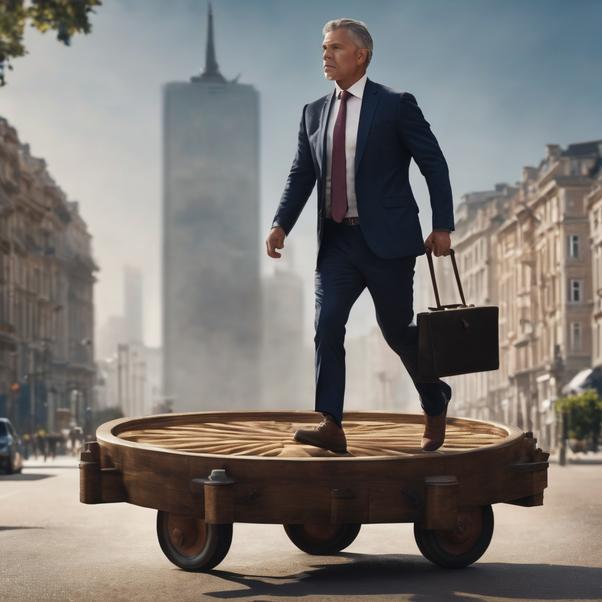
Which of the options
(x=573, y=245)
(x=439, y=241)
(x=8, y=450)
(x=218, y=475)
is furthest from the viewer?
(x=573, y=245)

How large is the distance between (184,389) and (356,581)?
175319 mm

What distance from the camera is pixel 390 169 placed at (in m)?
6.95

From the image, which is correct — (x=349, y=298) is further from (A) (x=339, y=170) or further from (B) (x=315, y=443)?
(B) (x=315, y=443)

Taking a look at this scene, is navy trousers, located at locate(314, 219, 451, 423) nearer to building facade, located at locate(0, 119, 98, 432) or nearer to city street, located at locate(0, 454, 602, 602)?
city street, located at locate(0, 454, 602, 602)

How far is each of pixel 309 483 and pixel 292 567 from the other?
1342mm

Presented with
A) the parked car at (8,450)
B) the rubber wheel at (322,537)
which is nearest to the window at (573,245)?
the parked car at (8,450)

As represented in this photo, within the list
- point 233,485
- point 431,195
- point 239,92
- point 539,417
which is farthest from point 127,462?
point 239,92

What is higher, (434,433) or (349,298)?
(349,298)

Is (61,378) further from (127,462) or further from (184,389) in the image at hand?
(127,462)

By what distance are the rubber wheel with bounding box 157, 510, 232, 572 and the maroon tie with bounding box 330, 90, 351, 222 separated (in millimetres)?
1540

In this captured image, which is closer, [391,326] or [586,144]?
[391,326]

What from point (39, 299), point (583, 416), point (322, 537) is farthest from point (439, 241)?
point (39, 299)

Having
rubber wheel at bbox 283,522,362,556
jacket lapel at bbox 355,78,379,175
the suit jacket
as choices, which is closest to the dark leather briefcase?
the suit jacket

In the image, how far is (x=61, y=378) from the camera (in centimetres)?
10181
